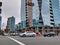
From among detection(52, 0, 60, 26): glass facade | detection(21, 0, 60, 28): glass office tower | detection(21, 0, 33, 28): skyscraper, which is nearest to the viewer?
detection(21, 0, 60, 28): glass office tower

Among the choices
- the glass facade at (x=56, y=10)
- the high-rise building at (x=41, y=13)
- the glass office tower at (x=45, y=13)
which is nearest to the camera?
the high-rise building at (x=41, y=13)

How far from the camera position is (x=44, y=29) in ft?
457

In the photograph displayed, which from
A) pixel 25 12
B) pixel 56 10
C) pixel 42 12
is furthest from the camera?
pixel 25 12

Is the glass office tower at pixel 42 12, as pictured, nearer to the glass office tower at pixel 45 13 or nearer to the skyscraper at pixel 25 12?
the glass office tower at pixel 45 13

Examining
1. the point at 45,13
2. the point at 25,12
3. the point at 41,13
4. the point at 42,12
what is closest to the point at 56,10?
the point at 45,13

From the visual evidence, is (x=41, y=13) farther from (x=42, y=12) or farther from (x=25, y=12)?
(x=25, y=12)

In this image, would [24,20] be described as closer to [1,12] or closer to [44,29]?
[44,29]

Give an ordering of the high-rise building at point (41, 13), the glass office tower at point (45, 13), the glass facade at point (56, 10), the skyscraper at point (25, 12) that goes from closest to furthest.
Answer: the high-rise building at point (41, 13)
the glass office tower at point (45, 13)
the glass facade at point (56, 10)
the skyscraper at point (25, 12)

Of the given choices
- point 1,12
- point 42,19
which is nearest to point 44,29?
point 42,19

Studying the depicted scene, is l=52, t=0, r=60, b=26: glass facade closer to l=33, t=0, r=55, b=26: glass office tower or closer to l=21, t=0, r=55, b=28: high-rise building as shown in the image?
l=21, t=0, r=55, b=28: high-rise building

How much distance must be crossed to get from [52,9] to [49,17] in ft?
25.6

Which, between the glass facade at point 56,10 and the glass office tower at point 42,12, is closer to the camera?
the glass office tower at point 42,12

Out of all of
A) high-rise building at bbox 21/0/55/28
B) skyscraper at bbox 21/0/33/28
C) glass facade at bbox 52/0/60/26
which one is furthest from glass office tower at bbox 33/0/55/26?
skyscraper at bbox 21/0/33/28

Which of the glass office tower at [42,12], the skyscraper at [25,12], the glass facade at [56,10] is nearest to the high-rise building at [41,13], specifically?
the glass office tower at [42,12]
